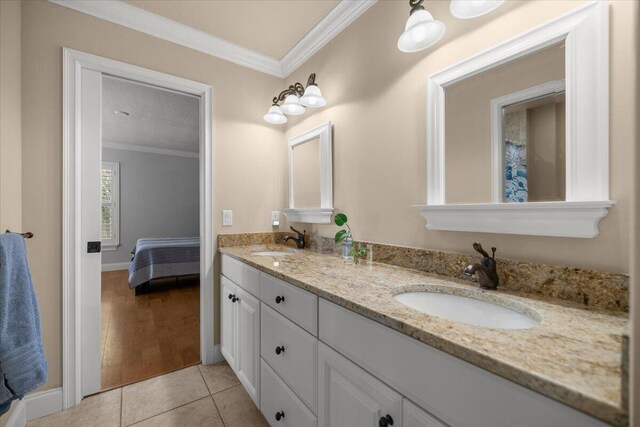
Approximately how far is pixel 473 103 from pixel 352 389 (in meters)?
1.18

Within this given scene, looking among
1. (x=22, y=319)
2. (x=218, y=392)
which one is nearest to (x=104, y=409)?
(x=218, y=392)

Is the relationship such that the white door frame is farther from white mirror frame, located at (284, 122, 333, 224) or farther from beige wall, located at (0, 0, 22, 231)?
white mirror frame, located at (284, 122, 333, 224)

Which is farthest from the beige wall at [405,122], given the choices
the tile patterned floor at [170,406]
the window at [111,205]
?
the window at [111,205]

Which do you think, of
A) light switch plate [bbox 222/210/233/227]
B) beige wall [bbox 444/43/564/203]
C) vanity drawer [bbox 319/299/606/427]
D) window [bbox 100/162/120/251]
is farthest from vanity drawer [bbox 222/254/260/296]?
window [bbox 100/162/120/251]

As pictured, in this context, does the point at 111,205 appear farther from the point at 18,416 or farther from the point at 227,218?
the point at 18,416

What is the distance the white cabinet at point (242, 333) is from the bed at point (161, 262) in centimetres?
228

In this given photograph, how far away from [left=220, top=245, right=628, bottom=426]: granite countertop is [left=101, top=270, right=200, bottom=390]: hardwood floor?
1.73 metres

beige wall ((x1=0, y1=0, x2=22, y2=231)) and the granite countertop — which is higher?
beige wall ((x1=0, y1=0, x2=22, y2=231))

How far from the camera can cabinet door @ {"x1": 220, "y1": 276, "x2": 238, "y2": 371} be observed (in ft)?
5.82

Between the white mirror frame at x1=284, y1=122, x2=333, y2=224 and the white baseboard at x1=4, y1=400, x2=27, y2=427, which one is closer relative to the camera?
the white baseboard at x1=4, y1=400, x2=27, y2=427

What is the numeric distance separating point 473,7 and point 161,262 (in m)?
4.20

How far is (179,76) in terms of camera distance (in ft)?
6.55

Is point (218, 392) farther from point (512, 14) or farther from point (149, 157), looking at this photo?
point (149, 157)

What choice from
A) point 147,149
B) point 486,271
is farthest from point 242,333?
point 147,149
